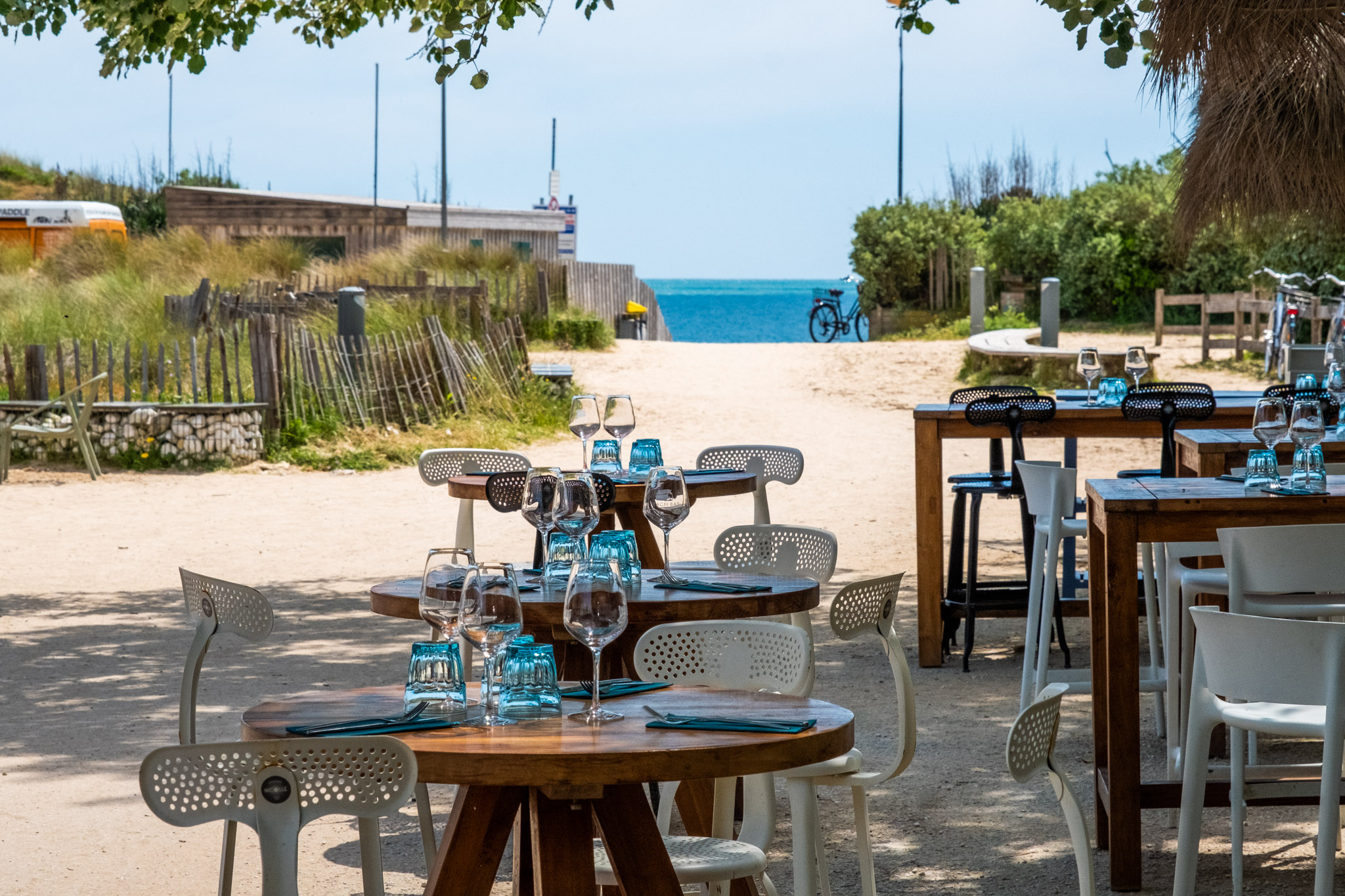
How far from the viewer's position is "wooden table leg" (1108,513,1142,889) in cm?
387

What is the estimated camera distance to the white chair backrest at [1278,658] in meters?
2.90

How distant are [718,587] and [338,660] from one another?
3.35 metres

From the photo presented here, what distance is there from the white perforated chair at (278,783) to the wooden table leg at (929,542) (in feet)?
14.6

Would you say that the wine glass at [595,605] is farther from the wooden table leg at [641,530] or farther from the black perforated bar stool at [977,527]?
the black perforated bar stool at [977,527]

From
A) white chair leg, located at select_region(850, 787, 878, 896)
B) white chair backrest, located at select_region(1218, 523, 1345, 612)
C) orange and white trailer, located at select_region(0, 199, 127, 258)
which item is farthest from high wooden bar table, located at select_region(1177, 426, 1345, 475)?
orange and white trailer, located at select_region(0, 199, 127, 258)

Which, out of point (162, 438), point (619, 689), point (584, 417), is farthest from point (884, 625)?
point (162, 438)

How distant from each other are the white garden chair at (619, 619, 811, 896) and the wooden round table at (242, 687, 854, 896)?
16.4 inches

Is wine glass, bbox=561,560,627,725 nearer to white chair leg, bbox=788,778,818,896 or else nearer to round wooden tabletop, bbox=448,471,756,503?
white chair leg, bbox=788,778,818,896

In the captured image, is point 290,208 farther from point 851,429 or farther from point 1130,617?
point 1130,617

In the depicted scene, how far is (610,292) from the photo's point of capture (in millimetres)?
28016

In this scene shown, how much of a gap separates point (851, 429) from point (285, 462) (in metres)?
5.86

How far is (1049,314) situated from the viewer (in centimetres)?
1825

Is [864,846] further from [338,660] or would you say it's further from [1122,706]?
[338,660]

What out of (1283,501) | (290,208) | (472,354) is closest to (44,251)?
(290,208)
